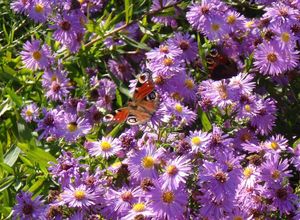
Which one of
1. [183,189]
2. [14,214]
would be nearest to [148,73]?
[183,189]

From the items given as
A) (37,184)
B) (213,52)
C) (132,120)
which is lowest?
(213,52)

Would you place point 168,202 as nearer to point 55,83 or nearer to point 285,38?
point 55,83

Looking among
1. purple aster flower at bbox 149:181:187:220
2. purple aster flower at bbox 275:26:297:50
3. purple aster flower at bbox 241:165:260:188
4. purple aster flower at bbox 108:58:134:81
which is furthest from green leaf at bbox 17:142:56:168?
purple aster flower at bbox 275:26:297:50

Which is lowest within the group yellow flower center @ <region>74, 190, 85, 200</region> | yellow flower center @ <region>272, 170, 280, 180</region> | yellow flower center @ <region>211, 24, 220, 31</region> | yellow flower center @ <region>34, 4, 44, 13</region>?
yellow flower center @ <region>272, 170, 280, 180</region>

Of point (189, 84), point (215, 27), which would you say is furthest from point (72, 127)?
point (215, 27)

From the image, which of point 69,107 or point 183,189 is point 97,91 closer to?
point 69,107

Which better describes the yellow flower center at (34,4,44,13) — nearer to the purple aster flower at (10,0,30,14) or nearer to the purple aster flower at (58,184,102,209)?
the purple aster flower at (10,0,30,14)
